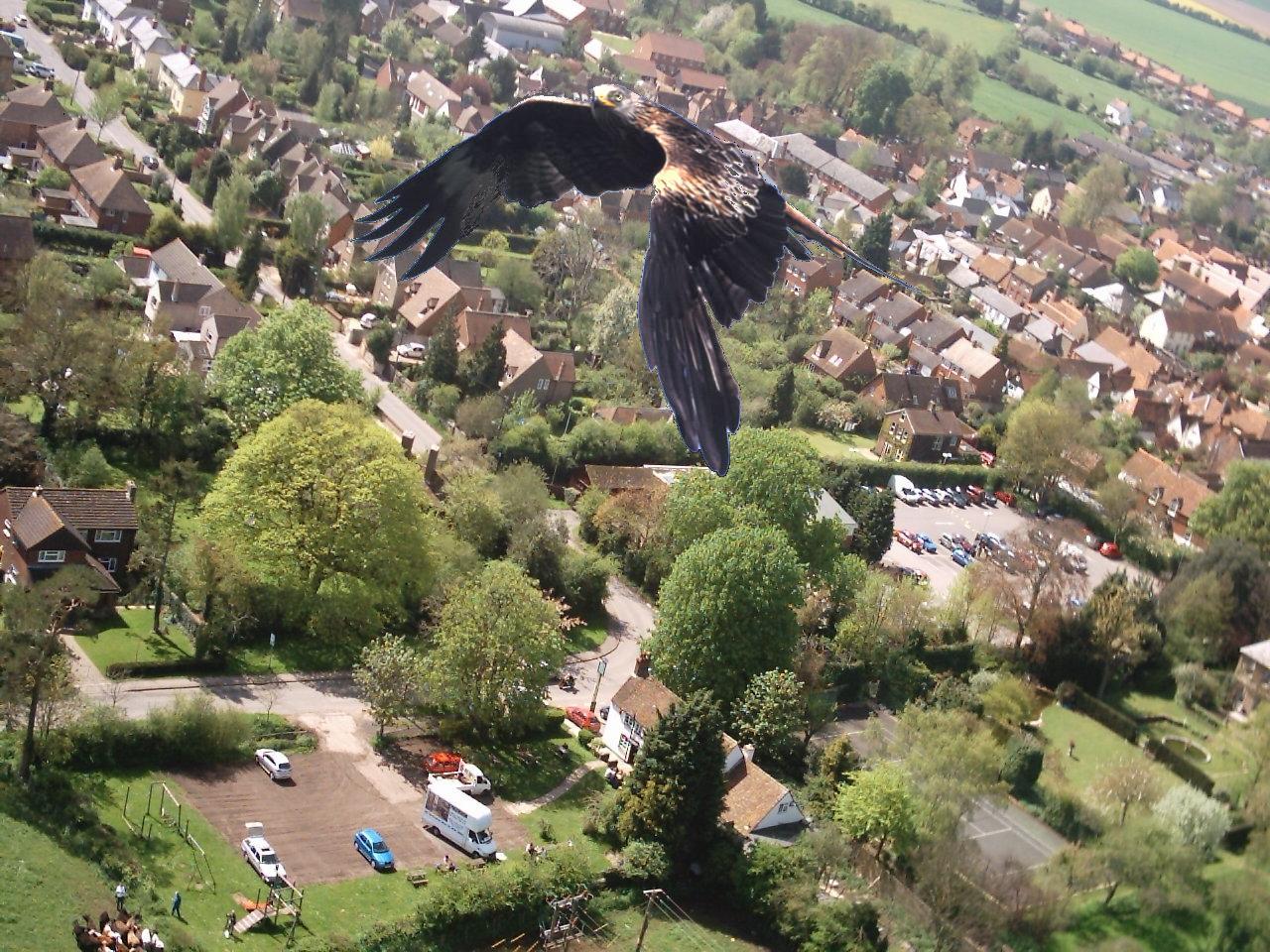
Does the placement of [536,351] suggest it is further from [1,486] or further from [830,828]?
[830,828]

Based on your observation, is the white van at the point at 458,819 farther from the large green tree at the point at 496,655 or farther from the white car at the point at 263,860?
the white car at the point at 263,860

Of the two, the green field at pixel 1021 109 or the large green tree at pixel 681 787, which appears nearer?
the large green tree at pixel 681 787

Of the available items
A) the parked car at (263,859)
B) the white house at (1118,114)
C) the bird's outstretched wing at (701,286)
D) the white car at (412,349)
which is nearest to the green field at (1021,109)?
the white house at (1118,114)

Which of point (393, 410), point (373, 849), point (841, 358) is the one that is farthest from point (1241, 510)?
point (373, 849)

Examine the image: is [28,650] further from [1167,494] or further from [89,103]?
[89,103]

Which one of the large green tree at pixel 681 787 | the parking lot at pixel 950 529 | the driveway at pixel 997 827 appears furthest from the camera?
the parking lot at pixel 950 529

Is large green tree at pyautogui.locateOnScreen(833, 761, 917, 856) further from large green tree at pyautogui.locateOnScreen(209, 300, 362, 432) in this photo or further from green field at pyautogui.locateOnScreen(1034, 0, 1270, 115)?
green field at pyautogui.locateOnScreen(1034, 0, 1270, 115)

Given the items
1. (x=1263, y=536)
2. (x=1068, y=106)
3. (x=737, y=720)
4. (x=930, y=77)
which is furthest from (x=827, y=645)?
(x=1068, y=106)

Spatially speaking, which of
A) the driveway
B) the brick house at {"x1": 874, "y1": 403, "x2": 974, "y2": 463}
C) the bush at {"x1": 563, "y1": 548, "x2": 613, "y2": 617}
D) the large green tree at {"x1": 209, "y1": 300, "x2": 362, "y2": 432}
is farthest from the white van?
the brick house at {"x1": 874, "y1": 403, "x2": 974, "y2": 463}
